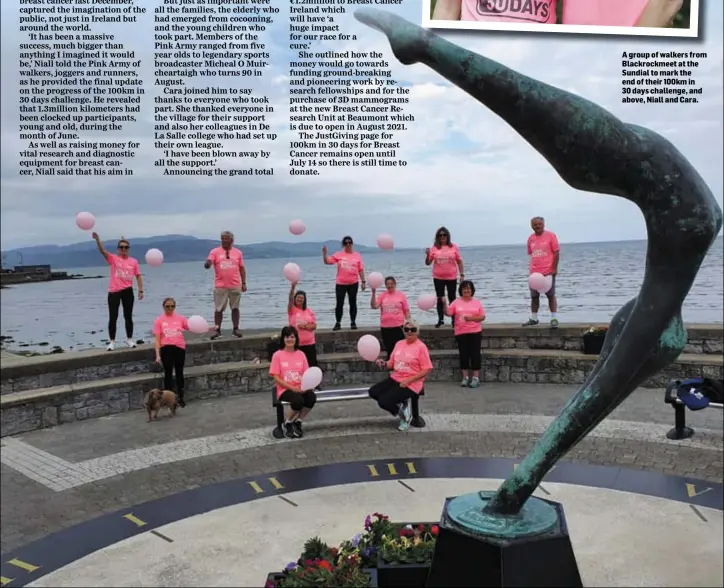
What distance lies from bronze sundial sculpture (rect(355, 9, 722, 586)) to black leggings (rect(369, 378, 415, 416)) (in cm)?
418

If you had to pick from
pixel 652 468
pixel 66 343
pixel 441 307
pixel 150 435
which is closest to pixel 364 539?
pixel 652 468

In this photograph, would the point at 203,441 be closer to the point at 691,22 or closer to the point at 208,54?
the point at 208,54

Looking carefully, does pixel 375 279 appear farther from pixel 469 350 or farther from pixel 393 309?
pixel 469 350

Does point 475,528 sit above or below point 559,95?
below

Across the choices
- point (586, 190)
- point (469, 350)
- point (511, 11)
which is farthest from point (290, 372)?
point (586, 190)

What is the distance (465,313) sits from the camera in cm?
973

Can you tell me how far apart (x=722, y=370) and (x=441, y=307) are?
4.14 meters

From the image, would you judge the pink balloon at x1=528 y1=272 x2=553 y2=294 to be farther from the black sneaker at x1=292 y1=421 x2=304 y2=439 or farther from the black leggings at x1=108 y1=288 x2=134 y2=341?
the black leggings at x1=108 y1=288 x2=134 y2=341

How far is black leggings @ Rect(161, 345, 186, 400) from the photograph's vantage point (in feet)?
29.9

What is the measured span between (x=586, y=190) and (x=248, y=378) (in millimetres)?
7971

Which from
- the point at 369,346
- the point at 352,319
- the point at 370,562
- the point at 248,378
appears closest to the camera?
the point at 370,562

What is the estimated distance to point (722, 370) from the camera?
9.53m

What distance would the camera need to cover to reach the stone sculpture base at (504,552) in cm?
320

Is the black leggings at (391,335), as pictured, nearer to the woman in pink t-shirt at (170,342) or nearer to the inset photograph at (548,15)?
the woman in pink t-shirt at (170,342)
